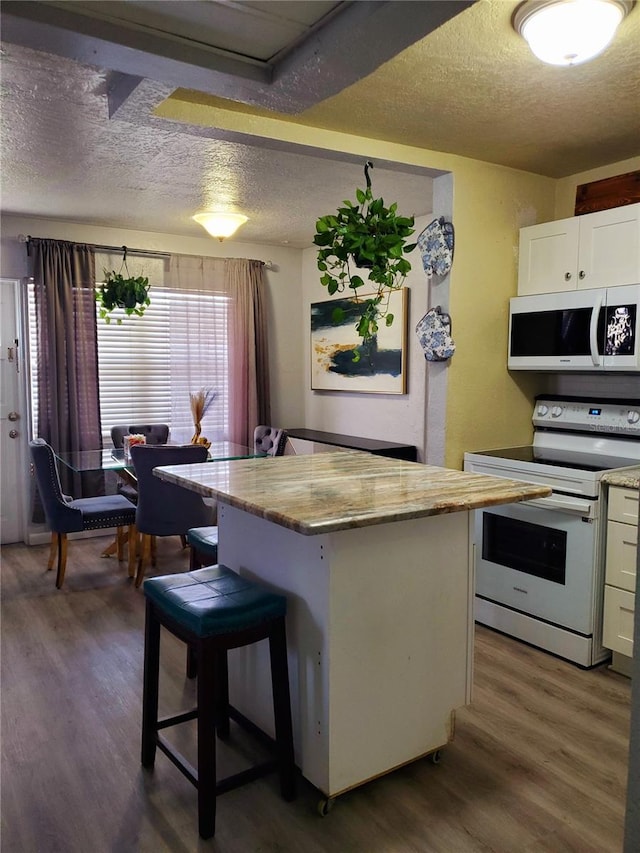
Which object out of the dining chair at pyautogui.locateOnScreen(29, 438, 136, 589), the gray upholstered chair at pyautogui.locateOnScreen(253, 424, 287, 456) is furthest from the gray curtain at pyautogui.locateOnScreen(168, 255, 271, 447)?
the dining chair at pyautogui.locateOnScreen(29, 438, 136, 589)

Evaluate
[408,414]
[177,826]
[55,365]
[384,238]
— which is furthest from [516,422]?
[55,365]

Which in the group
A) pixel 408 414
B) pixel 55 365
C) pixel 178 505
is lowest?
pixel 178 505

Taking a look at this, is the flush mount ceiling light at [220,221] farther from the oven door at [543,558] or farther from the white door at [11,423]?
the oven door at [543,558]

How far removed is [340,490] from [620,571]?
5.07 feet

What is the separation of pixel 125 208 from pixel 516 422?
10.0 ft

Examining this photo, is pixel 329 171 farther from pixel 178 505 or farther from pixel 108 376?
pixel 108 376

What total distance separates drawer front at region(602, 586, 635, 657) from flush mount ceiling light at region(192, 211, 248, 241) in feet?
10.6

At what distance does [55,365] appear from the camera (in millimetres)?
4871

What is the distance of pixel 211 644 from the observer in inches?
73.1

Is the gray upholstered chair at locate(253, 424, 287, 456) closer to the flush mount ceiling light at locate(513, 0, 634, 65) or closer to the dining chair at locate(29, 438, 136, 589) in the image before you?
the dining chair at locate(29, 438, 136, 589)

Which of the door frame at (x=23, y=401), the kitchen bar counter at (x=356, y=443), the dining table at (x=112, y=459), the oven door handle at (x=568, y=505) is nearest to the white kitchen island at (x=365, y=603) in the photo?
the oven door handle at (x=568, y=505)

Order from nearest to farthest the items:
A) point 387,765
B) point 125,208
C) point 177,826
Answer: point 177,826 < point 387,765 < point 125,208

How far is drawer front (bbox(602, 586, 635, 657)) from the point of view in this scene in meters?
2.80

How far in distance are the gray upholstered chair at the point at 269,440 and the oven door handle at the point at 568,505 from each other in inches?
92.7
